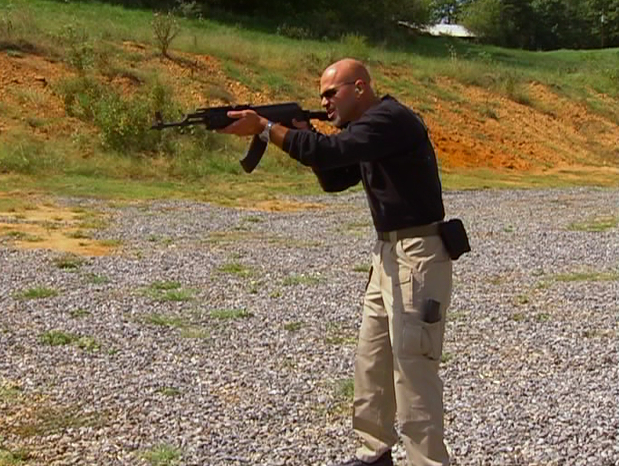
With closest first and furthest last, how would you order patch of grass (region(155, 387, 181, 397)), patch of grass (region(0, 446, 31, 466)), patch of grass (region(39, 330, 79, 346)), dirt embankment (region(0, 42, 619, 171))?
patch of grass (region(0, 446, 31, 466)) → patch of grass (region(155, 387, 181, 397)) → patch of grass (region(39, 330, 79, 346)) → dirt embankment (region(0, 42, 619, 171))

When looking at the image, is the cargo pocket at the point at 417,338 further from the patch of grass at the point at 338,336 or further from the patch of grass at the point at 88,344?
the patch of grass at the point at 88,344

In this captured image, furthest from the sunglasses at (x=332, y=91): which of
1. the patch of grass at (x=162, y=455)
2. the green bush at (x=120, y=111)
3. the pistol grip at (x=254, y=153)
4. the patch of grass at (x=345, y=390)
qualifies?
the green bush at (x=120, y=111)

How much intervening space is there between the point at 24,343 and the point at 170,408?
203 cm

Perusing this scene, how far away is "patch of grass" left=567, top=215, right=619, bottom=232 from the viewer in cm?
1519

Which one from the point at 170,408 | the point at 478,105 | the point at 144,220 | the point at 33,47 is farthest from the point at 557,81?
the point at 170,408

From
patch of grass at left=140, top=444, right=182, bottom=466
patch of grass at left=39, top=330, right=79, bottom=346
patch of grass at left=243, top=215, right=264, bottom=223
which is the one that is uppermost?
patch of grass at left=140, top=444, right=182, bottom=466

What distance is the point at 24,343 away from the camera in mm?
7328

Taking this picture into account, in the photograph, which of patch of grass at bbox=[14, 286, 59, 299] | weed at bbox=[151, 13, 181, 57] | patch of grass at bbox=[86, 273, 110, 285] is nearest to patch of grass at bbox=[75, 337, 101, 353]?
patch of grass at bbox=[14, 286, 59, 299]

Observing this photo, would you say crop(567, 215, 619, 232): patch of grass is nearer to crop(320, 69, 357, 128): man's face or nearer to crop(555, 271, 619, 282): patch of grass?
crop(555, 271, 619, 282): patch of grass

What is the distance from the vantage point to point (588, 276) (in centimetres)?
1095

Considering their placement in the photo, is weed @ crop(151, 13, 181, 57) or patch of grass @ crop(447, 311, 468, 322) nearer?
patch of grass @ crop(447, 311, 468, 322)

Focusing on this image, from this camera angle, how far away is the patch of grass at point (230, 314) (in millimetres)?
8452

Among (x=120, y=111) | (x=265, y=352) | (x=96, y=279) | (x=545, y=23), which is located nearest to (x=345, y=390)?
(x=265, y=352)

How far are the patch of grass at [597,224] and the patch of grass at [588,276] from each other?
4009 mm
